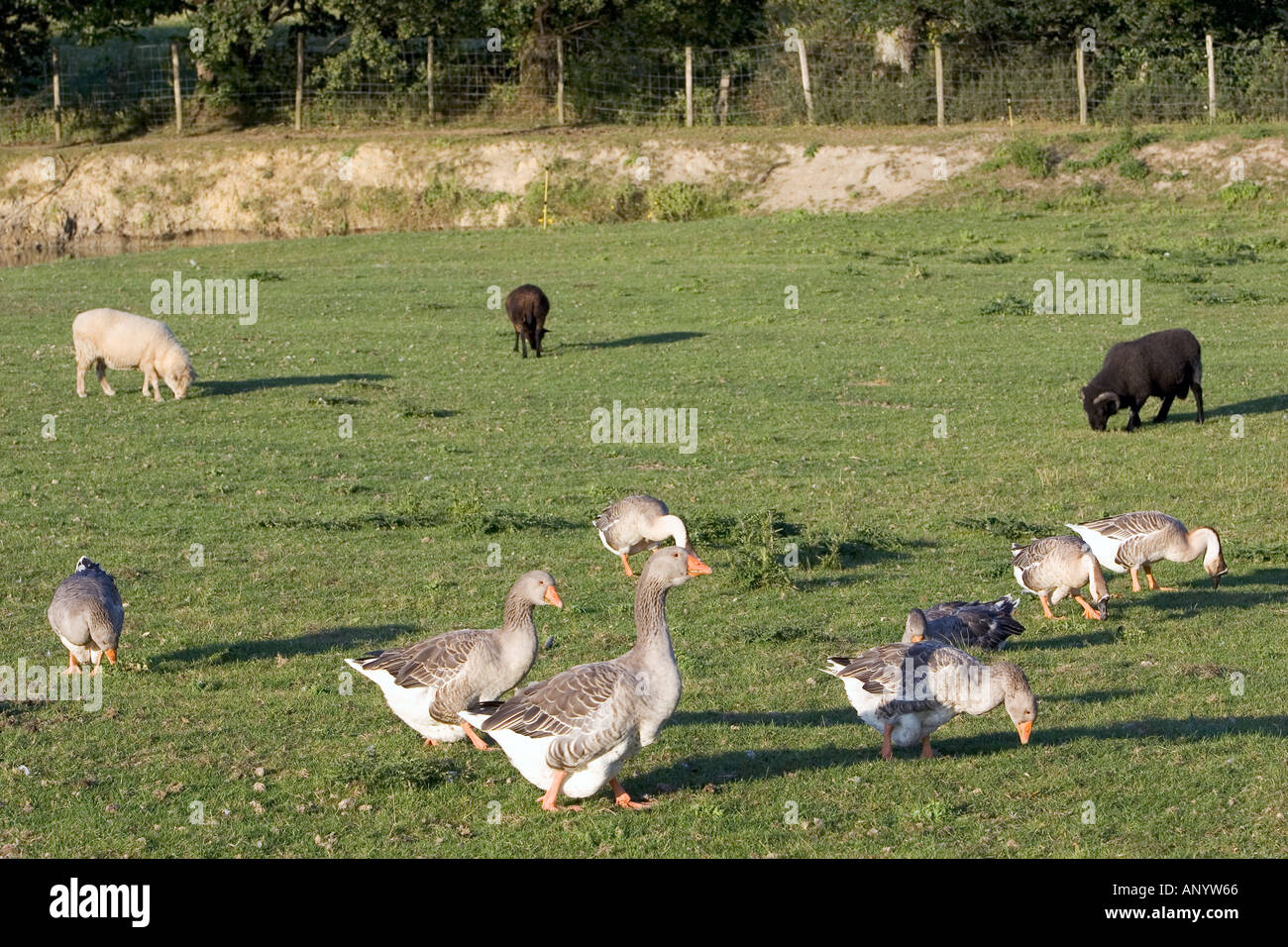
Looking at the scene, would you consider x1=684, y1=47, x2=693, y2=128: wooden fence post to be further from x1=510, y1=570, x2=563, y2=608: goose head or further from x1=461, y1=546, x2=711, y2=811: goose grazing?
x1=461, y1=546, x2=711, y2=811: goose grazing

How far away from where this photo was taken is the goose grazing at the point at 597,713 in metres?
8.42

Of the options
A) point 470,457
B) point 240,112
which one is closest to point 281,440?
point 470,457

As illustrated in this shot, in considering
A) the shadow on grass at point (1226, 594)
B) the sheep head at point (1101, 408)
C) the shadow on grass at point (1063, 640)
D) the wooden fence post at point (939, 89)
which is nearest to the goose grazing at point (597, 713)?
the shadow on grass at point (1063, 640)

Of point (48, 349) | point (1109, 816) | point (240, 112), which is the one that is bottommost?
point (1109, 816)

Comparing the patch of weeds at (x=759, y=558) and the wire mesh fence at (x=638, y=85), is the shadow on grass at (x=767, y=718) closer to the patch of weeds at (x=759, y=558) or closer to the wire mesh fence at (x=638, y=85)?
the patch of weeds at (x=759, y=558)

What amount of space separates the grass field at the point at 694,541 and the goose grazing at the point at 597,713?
0.31 meters

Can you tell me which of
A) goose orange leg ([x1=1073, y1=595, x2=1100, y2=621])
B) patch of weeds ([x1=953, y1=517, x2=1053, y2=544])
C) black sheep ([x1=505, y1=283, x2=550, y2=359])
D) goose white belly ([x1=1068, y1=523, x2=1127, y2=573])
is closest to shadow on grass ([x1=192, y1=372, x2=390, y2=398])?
black sheep ([x1=505, y1=283, x2=550, y2=359])

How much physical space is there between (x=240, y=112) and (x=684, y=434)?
37036mm

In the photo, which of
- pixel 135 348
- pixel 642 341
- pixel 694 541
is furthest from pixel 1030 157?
pixel 694 541

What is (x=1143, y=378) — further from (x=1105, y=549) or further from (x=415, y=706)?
(x=415, y=706)

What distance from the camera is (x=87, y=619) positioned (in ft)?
36.8

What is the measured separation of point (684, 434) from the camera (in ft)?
68.2

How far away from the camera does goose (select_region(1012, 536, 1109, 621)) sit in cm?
1293

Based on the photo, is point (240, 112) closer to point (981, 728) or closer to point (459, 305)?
point (459, 305)
